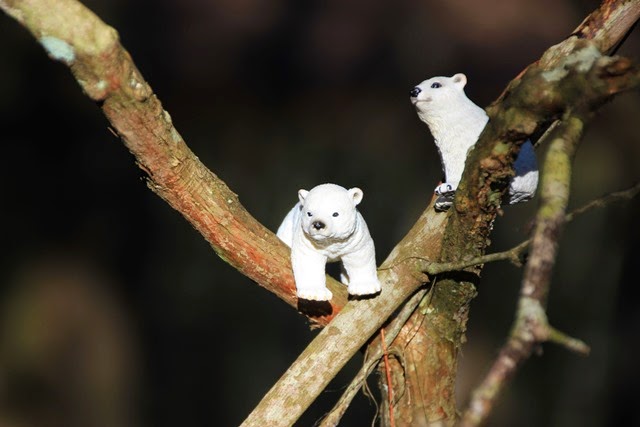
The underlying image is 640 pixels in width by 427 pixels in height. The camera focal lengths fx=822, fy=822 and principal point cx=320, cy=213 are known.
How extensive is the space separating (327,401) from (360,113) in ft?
3.98

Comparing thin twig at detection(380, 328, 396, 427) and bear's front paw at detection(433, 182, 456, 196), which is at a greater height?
bear's front paw at detection(433, 182, 456, 196)

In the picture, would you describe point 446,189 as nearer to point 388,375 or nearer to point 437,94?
point 437,94

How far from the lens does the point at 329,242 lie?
158 centimetres

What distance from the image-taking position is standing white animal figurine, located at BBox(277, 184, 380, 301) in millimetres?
1524

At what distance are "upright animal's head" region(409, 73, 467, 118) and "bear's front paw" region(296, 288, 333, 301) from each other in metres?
0.41

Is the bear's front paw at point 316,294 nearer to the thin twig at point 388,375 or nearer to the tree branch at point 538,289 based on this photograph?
the thin twig at point 388,375

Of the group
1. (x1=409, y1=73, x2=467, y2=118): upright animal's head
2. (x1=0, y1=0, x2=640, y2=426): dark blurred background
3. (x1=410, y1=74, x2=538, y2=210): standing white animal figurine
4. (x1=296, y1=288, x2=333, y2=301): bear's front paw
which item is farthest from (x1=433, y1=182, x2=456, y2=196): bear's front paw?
(x1=0, y1=0, x2=640, y2=426): dark blurred background

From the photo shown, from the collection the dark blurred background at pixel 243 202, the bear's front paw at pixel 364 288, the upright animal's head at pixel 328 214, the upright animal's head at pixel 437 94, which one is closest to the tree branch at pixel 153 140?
the bear's front paw at pixel 364 288

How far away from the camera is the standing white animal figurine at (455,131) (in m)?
1.59

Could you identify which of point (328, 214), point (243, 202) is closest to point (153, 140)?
point (328, 214)

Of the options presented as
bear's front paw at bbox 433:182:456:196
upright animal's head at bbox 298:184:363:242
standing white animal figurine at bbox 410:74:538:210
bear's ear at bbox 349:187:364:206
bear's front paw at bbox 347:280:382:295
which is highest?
standing white animal figurine at bbox 410:74:538:210

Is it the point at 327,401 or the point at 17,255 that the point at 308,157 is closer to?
the point at 327,401

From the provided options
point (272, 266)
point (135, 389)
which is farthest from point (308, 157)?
point (272, 266)

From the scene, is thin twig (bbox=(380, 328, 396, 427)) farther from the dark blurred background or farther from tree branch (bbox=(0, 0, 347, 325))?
the dark blurred background
